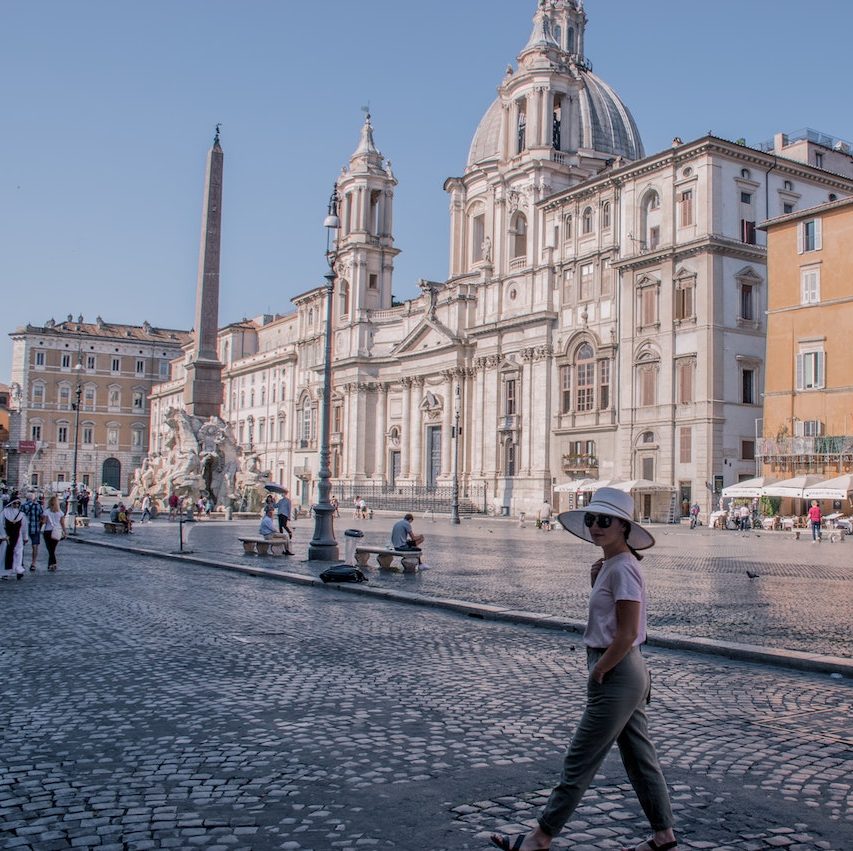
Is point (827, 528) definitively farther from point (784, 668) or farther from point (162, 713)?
point (162, 713)

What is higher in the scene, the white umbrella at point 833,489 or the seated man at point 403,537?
the white umbrella at point 833,489

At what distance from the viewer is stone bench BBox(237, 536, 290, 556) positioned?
21.8 m

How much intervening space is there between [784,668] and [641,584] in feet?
18.1

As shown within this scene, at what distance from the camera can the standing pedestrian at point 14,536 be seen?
52.5ft

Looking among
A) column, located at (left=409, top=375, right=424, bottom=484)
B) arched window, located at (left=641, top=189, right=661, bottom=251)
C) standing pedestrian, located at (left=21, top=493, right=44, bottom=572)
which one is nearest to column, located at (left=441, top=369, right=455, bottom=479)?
column, located at (left=409, top=375, right=424, bottom=484)

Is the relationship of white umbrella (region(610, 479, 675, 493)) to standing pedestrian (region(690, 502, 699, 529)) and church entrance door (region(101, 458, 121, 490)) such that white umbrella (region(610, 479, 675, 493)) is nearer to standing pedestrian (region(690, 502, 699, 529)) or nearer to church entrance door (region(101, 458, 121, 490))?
standing pedestrian (region(690, 502, 699, 529))

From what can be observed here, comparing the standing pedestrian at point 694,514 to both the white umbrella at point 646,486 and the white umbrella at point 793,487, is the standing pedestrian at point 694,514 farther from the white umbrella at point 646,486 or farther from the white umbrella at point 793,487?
the white umbrella at point 793,487

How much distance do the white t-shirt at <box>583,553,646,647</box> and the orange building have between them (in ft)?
117

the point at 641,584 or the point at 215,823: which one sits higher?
the point at 641,584

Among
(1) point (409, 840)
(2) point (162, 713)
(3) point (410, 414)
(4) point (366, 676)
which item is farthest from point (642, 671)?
(3) point (410, 414)

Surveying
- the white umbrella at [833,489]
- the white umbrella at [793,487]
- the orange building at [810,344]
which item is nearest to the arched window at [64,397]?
the orange building at [810,344]

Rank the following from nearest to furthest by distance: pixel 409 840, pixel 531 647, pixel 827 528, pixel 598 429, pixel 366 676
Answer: pixel 409 840, pixel 366 676, pixel 531 647, pixel 827 528, pixel 598 429

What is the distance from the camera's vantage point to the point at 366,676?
786 centimetres

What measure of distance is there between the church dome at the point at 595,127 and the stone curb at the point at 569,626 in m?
48.0
